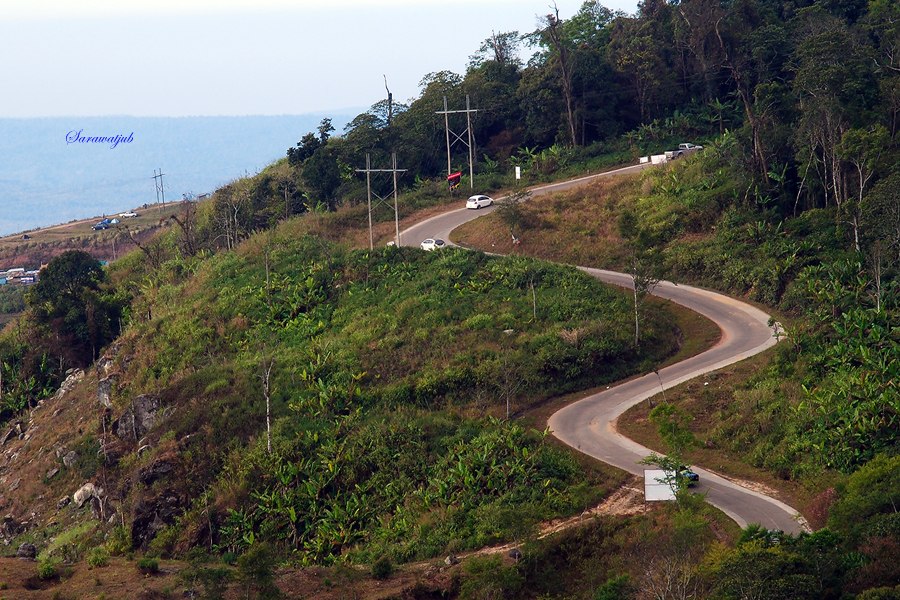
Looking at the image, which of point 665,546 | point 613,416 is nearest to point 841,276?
point 613,416

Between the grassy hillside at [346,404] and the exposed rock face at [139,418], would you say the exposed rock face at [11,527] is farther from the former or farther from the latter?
the exposed rock face at [139,418]

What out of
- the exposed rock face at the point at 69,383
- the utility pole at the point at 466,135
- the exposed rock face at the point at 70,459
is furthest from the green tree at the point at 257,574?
the utility pole at the point at 466,135

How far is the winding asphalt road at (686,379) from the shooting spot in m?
35.4

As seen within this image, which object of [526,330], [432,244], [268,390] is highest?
[432,244]

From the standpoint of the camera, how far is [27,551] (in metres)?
43.5

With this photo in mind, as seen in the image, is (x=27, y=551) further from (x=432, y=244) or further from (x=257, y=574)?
(x=432, y=244)

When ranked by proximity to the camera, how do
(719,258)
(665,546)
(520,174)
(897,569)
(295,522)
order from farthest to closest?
(520,174) → (719,258) → (295,522) → (665,546) → (897,569)

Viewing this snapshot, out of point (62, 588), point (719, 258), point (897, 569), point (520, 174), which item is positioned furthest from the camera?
point (520, 174)

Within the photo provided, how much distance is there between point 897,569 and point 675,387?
1594cm

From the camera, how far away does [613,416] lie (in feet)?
142

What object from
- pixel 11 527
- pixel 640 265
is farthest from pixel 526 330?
pixel 11 527

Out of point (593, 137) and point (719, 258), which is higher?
point (593, 137)

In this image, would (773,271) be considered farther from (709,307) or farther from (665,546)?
(665,546)

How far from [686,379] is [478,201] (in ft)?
91.6
